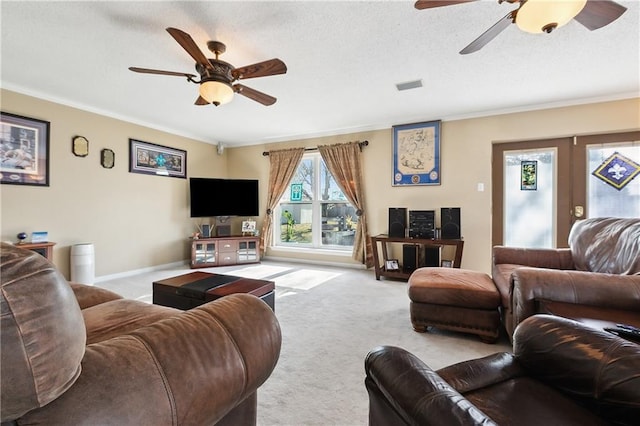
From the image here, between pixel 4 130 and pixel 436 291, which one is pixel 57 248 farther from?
pixel 436 291

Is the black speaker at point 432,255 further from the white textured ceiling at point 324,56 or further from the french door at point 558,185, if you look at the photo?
the white textured ceiling at point 324,56

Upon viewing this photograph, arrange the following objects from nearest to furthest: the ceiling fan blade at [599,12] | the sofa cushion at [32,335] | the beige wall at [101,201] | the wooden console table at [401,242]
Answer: the sofa cushion at [32,335] < the ceiling fan blade at [599,12] < the beige wall at [101,201] < the wooden console table at [401,242]

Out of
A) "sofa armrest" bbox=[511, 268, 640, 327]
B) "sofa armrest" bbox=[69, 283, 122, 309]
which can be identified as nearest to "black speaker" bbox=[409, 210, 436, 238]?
"sofa armrest" bbox=[511, 268, 640, 327]

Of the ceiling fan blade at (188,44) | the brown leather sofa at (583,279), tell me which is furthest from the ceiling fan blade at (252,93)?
the brown leather sofa at (583,279)

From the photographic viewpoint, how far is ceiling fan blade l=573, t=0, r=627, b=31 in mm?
1474

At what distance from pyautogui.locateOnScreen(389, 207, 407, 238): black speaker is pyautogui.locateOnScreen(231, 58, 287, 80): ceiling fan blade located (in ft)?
8.92

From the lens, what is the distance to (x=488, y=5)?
1.89 m

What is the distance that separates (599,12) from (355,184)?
336cm

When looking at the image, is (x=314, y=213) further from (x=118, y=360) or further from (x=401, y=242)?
(x=118, y=360)

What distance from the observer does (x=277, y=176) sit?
5406mm

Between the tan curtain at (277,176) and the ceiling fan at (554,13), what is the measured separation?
12.5 ft

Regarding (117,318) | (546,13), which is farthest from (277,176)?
(546,13)

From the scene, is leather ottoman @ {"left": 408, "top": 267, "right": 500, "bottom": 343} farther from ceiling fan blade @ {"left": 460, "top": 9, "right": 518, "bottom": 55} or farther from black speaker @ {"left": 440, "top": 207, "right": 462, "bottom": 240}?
ceiling fan blade @ {"left": 460, "top": 9, "right": 518, "bottom": 55}

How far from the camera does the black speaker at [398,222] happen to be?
13.9 feet
